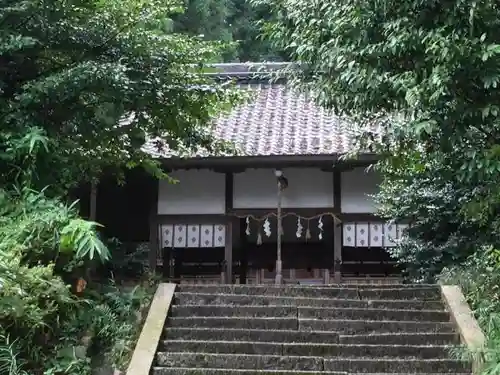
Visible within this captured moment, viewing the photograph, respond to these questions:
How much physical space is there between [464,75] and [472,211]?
71.4 inches

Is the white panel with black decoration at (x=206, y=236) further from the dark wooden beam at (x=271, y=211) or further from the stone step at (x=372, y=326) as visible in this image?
the stone step at (x=372, y=326)

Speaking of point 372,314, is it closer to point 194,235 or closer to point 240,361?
point 240,361

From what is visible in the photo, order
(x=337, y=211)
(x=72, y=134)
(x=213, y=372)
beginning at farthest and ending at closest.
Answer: (x=337, y=211), (x=72, y=134), (x=213, y=372)

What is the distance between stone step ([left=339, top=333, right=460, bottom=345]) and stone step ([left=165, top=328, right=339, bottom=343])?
0.69ft

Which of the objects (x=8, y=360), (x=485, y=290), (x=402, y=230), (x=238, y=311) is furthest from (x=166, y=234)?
(x=8, y=360)

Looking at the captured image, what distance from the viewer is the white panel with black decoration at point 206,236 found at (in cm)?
1323

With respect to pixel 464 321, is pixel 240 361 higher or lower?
lower

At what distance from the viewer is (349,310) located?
853 cm

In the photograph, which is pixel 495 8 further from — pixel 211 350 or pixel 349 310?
pixel 211 350

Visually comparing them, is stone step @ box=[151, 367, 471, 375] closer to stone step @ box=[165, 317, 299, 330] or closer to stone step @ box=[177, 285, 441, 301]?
stone step @ box=[165, 317, 299, 330]

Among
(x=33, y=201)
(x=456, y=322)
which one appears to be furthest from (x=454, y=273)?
(x=33, y=201)

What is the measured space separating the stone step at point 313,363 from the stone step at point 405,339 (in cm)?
47

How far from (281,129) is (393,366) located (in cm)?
703

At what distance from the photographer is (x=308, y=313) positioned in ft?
27.8
